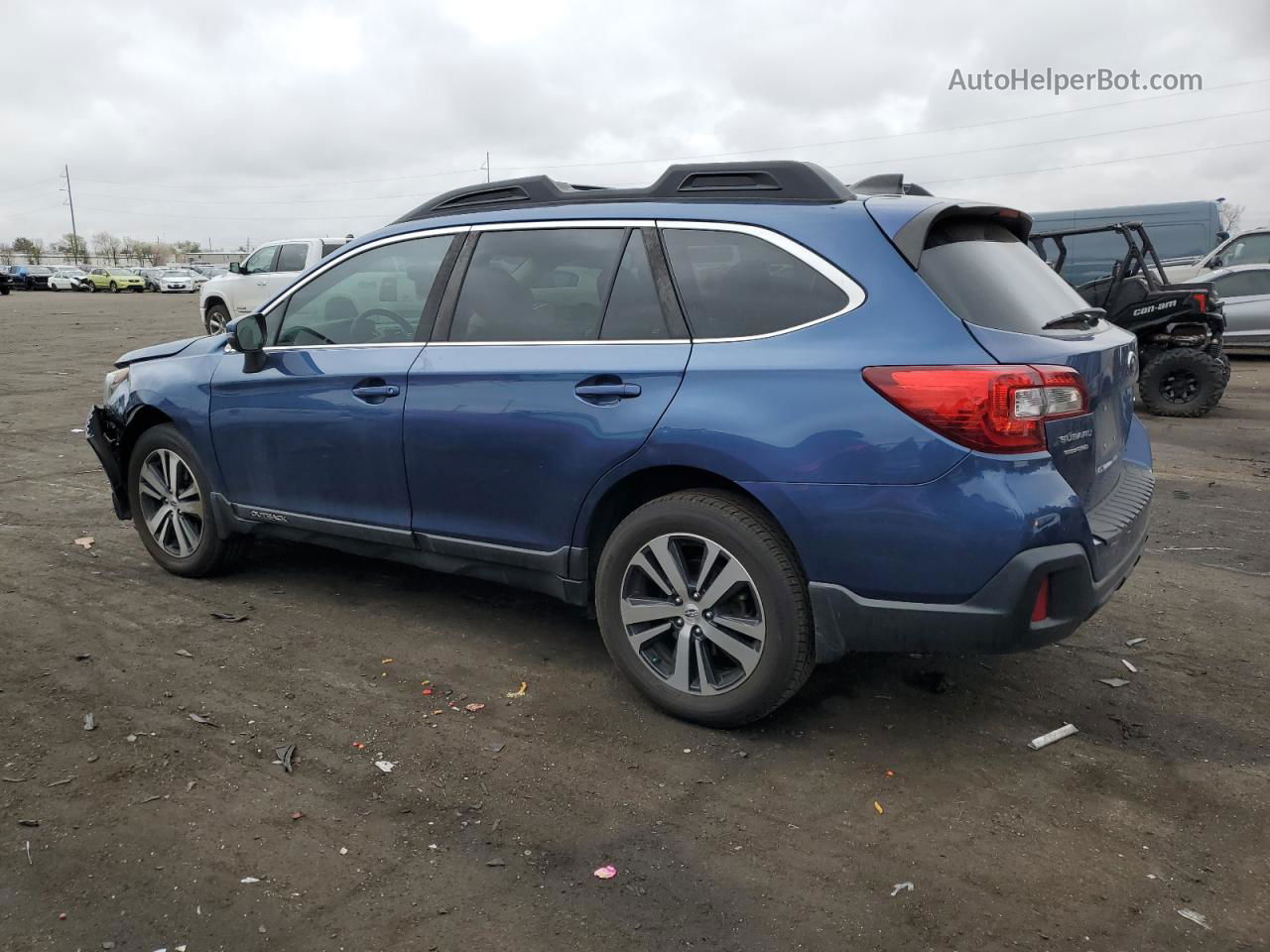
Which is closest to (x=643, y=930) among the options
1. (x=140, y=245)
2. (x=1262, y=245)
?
(x=1262, y=245)

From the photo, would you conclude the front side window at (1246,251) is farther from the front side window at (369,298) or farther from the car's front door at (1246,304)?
the front side window at (369,298)

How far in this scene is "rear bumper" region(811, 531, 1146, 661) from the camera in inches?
116

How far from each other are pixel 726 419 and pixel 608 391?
48cm

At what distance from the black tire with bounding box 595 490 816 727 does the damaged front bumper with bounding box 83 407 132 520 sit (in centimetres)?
307

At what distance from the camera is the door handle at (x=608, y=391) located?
347cm

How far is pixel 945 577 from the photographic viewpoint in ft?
9.82

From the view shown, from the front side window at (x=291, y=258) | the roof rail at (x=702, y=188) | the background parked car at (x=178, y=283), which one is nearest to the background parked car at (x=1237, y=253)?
the front side window at (x=291, y=258)

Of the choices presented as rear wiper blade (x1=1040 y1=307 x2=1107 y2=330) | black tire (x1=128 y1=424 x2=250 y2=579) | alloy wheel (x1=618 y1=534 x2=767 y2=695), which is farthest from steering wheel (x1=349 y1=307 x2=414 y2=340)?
rear wiper blade (x1=1040 y1=307 x2=1107 y2=330)

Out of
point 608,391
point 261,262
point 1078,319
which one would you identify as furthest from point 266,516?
point 261,262

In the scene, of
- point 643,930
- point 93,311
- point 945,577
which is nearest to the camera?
point 643,930

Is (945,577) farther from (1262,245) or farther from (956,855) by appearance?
(1262,245)

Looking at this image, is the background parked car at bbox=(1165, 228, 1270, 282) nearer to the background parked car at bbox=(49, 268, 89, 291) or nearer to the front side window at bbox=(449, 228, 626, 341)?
the front side window at bbox=(449, 228, 626, 341)

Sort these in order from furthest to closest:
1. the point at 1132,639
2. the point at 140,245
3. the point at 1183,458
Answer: the point at 140,245 < the point at 1183,458 < the point at 1132,639

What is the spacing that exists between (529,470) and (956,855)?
1.91m
